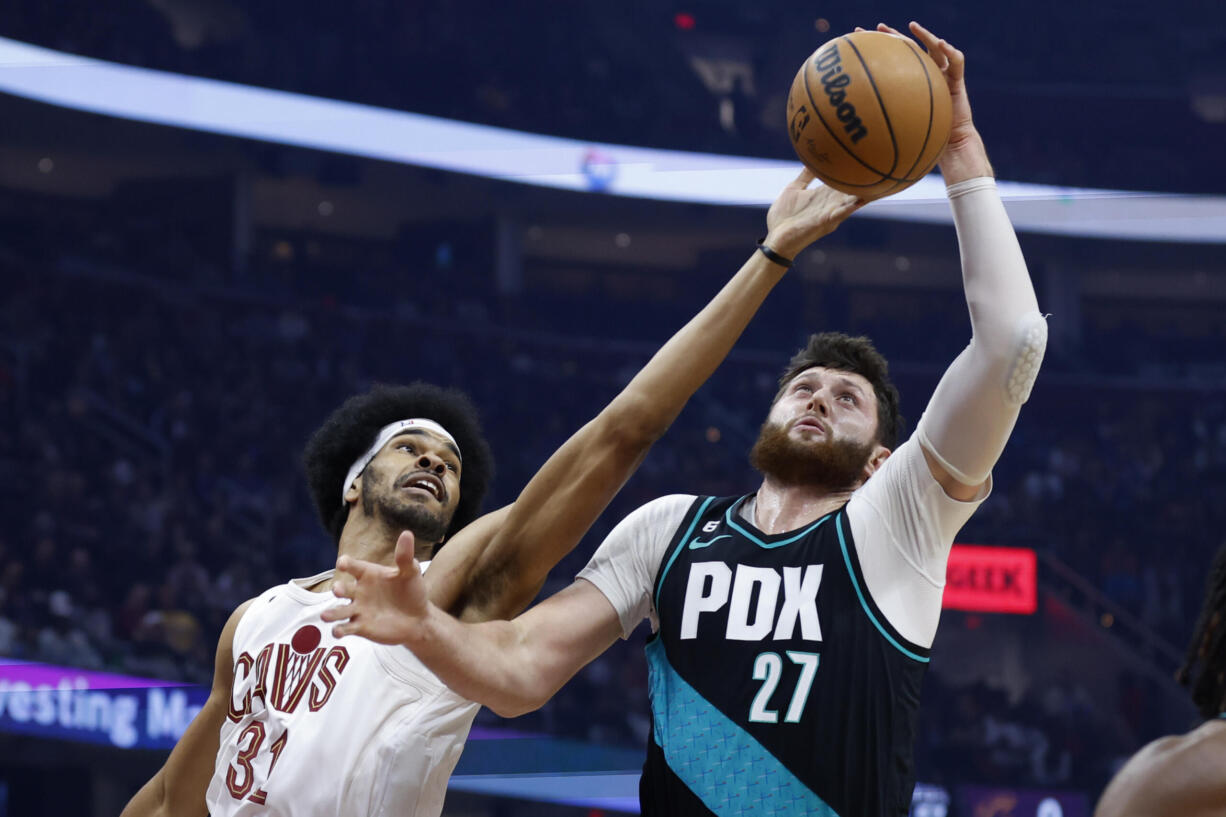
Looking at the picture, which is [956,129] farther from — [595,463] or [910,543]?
[595,463]

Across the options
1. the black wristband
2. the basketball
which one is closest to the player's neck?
the black wristband

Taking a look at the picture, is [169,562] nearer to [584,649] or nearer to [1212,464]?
[584,649]

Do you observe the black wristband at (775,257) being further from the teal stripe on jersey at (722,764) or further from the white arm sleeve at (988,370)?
the teal stripe on jersey at (722,764)

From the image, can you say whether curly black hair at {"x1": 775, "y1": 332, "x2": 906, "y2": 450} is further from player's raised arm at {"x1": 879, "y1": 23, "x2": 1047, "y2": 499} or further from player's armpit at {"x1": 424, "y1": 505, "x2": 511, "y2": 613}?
player's armpit at {"x1": 424, "y1": 505, "x2": 511, "y2": 613}

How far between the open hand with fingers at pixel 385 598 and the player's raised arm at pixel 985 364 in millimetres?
1180

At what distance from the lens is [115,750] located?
973cm

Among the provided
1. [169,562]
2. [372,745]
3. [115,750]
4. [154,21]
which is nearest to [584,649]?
[372,745]

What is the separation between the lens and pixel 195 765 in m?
3.75

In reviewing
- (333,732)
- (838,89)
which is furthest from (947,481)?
(333,732)

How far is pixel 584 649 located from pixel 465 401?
1.77 m

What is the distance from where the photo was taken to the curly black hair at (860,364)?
338cm

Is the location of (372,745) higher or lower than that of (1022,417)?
lower

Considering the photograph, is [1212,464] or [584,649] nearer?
[584,649]

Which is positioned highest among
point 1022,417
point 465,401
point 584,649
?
point 1022,417
